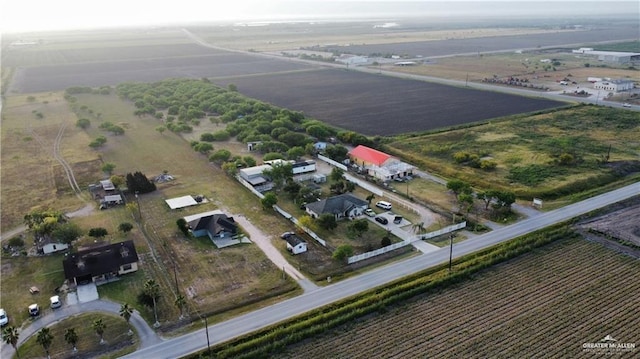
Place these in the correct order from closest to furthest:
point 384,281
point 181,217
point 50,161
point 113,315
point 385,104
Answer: point 113,315, point 384,281, point 181,217, point 50,161, point 385,104

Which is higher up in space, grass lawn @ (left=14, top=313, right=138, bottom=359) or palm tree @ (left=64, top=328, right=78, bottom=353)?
palm tree @ (left=64, top=328, right=78, bottom=353)

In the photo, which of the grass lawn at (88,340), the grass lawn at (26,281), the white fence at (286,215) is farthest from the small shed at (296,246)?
the grass lawn at (26,281)

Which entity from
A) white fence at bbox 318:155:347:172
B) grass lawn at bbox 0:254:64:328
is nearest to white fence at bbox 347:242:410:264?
white fence at bbox 318:155:347:172

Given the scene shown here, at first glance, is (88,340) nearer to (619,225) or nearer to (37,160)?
(619,225)

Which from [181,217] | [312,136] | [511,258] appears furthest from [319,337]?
[312,136]

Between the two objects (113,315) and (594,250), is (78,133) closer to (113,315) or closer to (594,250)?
(113,315)

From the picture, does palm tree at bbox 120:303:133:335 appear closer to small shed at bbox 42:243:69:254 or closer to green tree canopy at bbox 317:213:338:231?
small shed at bbox 42:243:69:254

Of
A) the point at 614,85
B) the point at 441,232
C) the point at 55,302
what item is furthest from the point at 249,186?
the point at 614,85
